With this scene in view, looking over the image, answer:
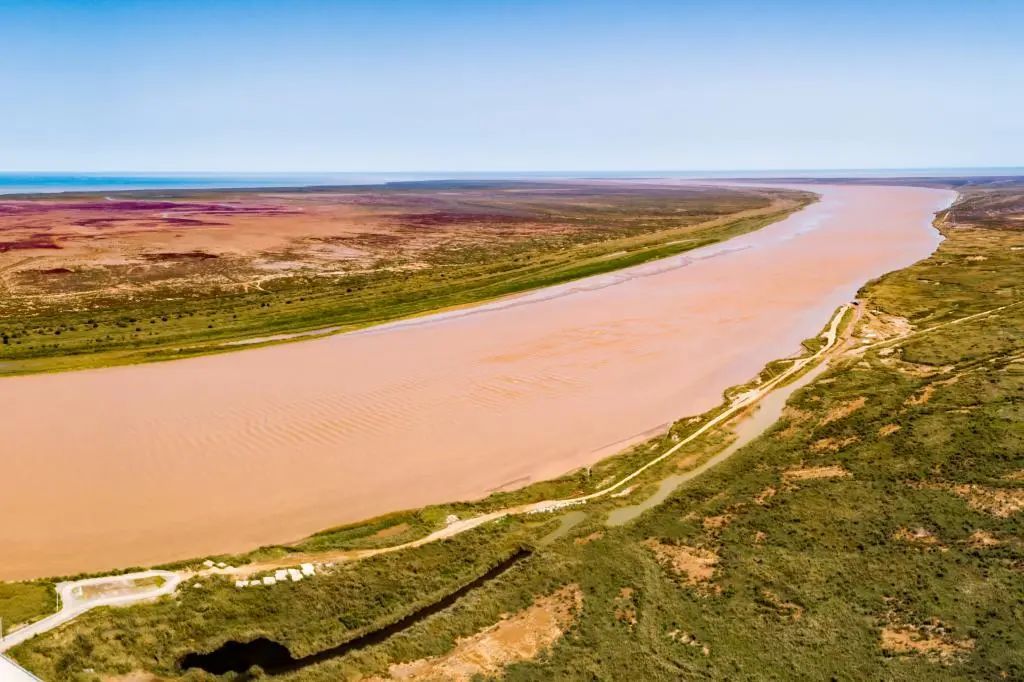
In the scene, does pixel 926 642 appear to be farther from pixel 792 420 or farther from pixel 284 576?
pixel 284 576

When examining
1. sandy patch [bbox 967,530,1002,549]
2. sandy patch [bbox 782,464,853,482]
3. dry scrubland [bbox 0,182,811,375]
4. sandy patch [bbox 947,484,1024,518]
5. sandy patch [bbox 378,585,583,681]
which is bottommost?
sandy patch [bbox 378,585,583,681]

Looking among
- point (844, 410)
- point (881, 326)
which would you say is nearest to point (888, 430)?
point (844, 410)

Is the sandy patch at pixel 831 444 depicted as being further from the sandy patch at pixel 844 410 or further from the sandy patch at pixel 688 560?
the sandy patch at pixel 688 560

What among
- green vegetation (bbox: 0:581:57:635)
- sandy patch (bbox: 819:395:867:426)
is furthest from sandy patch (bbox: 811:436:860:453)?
green vegetation (bbox: 0:581:57:635)

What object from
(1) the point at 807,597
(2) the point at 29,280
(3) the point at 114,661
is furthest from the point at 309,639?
(2) the point at 29,280

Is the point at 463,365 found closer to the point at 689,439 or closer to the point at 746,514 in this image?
the point at 689,439

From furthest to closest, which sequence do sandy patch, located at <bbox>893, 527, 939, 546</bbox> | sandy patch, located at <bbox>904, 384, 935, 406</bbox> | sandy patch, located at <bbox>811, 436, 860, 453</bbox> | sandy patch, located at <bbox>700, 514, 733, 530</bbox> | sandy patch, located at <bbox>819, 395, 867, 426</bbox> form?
sandy patch, located at <bbox>904, 384, 935, 406</bbox> < sandy patch, located at <bbox>819, 395, 867, 426</bbox> < sandy patch, located at <bbox>811, 436, 860, 453</bbox> < sandy patch, located at <bbox>700, 514, 733, 530</bbox> < sandy patch, located at <bbox>893, 527, 939, 546</bbox>

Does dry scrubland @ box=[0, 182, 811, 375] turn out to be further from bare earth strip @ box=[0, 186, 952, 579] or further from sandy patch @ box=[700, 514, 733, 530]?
sandy patch @ box=[700, 514, 733, 530]

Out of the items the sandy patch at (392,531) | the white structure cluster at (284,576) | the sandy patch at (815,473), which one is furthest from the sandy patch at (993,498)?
the white structure cluster at (284,576)

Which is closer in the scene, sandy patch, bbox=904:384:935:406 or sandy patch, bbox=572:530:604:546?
sandy patch, bbox=572:530:604:546
